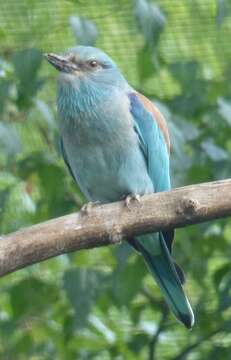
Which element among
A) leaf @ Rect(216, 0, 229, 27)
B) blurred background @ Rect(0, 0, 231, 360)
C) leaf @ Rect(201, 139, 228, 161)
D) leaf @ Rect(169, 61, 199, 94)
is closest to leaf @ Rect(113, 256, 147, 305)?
blurred background @ Rect(0, 0, 231, 360)

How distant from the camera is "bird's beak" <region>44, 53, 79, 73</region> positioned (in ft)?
14.0

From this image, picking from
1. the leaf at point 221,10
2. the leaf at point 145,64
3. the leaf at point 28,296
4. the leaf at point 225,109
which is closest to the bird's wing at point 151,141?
the leaf at point 225,109

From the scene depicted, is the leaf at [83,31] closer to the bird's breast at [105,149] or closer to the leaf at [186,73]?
the bird's breast at [105,149]

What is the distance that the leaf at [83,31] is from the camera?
435 cm

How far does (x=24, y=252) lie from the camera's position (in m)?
3.53

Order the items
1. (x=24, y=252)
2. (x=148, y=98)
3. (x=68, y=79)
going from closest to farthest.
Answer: (x=24, y=252) → (x=68, y=79) → (x=148, y=98)

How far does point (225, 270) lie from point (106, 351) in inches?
28.5

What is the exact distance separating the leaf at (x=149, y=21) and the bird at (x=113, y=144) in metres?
0.21

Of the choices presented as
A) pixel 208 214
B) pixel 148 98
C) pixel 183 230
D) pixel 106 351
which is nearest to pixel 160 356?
pixel 106 351

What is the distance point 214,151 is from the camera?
4.57 meters

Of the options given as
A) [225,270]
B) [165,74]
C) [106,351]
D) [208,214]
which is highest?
[208,214]

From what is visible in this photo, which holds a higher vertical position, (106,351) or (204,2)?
(204,2)

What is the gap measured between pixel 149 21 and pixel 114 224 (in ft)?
3.39

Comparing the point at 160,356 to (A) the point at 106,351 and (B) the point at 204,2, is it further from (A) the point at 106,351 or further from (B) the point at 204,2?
(B) the point at 204,2
